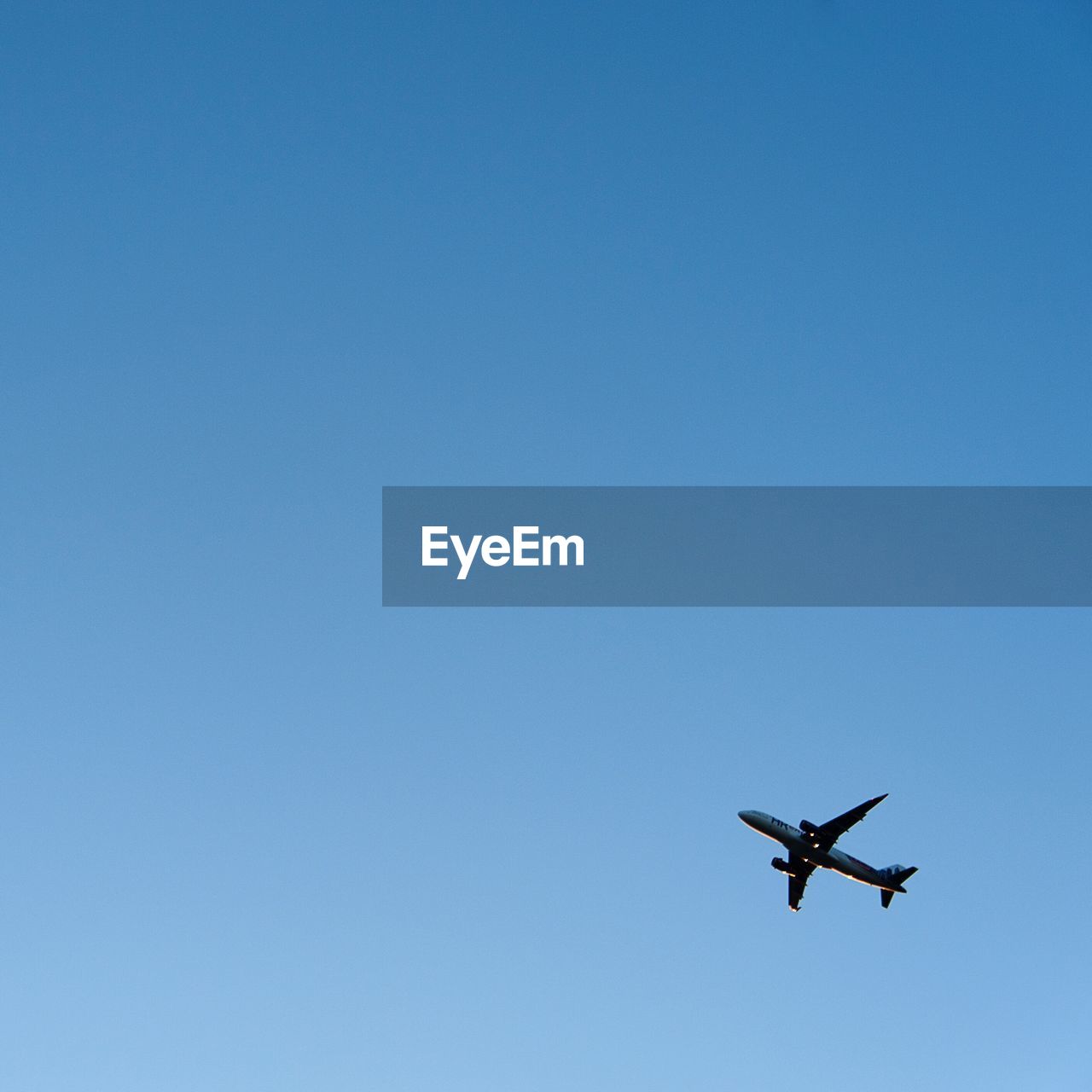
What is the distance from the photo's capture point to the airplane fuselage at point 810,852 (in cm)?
17175

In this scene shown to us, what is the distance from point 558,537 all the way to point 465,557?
35.1 ft

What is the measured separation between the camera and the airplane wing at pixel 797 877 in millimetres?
178250

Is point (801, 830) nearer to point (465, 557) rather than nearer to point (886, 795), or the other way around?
point (886, 795)

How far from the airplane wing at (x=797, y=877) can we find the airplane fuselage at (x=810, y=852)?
1.75 metres

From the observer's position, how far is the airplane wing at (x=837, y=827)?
6746 inches

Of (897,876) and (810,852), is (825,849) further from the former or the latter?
(897,876)

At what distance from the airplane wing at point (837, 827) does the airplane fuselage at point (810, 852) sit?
31.0 inches

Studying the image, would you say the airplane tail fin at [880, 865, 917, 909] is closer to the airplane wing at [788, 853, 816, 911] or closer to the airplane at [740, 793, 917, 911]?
the airplane at [740, 793, 917, 911]

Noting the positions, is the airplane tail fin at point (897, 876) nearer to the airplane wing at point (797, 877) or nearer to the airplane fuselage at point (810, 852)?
the airplane fuselage at point (810, 852)

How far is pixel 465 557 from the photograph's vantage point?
449 feet

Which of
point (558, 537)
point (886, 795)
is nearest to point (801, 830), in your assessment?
point (886, 795)

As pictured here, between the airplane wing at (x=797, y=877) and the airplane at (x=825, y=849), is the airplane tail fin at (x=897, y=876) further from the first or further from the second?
the airplane wing at (x=797, y=877)

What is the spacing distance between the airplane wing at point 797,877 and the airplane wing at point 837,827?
18.0 feet

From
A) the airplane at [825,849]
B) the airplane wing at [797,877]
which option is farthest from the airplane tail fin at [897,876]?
the airplane wing at [797,877]
